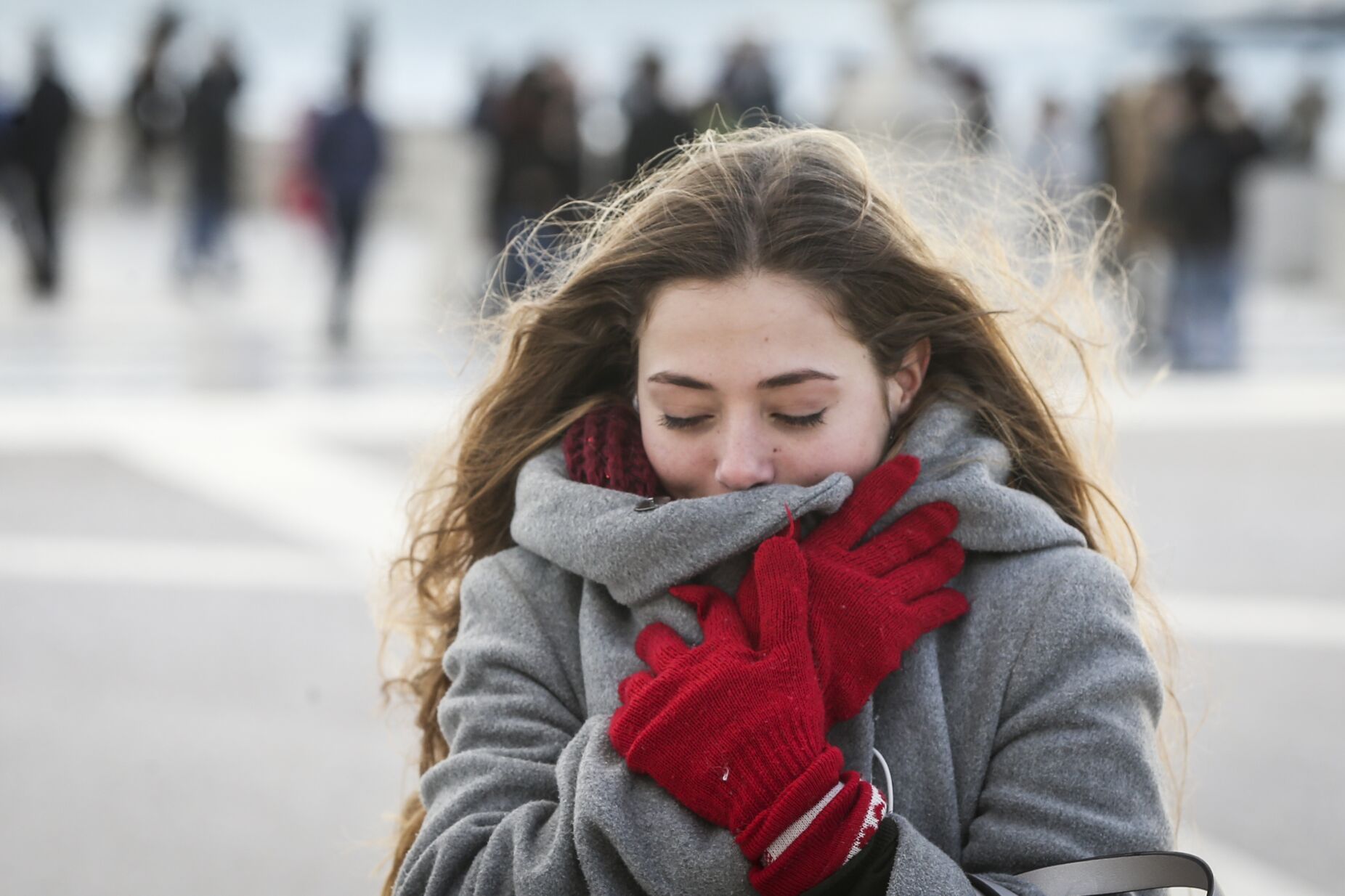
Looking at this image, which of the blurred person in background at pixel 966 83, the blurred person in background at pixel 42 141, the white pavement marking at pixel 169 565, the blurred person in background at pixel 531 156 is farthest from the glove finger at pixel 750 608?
the blurred person in background at pixel 42 141

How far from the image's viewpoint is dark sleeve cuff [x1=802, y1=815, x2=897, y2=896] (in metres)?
1.60

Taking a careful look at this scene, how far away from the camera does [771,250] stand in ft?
6.29

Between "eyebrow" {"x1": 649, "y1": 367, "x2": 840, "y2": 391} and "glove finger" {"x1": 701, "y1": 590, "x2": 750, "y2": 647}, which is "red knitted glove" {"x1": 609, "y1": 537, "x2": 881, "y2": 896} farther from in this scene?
"eyebrow" {"x1": 649, "y1": 367, "x2": 840, "y2": 391}

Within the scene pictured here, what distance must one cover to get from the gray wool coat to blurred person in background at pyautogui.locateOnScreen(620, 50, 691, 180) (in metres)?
9.06

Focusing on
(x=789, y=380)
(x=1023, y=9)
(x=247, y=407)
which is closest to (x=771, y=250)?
(x=789, y=380)

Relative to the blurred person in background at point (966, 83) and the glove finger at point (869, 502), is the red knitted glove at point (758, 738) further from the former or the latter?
the blurred person in background at point (966, 83)

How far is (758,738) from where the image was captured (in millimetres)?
1643

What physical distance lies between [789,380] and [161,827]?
2405 millimetres

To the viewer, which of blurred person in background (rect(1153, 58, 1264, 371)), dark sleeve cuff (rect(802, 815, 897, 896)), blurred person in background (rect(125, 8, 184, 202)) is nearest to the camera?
dark sleeve cuff (rect(802, 815, 897, 896))

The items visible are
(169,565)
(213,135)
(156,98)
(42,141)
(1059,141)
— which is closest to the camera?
(169,565)

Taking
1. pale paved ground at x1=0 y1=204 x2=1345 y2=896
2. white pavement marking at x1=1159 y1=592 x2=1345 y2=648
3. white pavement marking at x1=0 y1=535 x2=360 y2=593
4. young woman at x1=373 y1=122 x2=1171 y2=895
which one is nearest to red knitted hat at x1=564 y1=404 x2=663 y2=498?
young woman at x1=373 y1=122 x2=1171 y2=895

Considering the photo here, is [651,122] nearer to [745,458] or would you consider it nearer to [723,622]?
[745,458]

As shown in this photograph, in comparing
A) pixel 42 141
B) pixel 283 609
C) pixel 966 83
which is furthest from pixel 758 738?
pixel 966 83

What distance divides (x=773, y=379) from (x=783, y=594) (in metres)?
0.28
